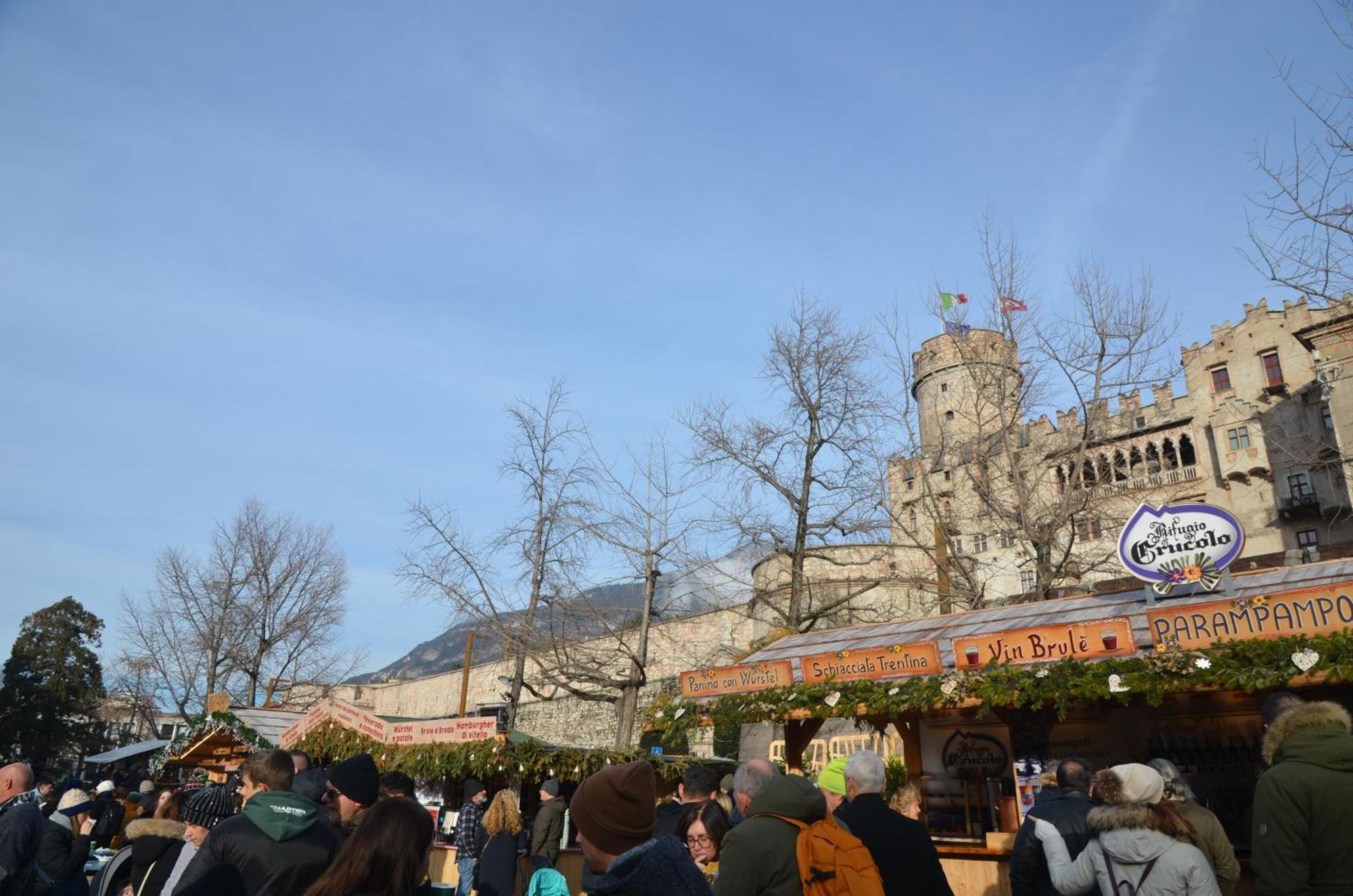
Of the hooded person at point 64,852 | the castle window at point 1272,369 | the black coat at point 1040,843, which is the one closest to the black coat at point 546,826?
the hooded person at point 64,852

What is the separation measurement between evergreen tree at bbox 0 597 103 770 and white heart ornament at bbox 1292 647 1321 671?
46312mm

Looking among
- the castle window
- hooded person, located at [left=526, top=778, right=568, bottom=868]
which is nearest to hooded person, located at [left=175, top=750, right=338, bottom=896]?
hooded person, located at [left=526, top=778, right=568, bottom=868]

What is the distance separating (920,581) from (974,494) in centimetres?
830

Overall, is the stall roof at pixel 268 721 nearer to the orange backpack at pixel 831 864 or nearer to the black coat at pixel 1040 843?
the black coat at pixel 1040 843

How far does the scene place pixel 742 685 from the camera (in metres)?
10.9

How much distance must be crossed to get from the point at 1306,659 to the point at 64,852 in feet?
30.8

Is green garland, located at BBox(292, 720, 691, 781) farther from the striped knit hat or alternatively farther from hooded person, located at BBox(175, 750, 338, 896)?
hooded person, located at BBox(175, 750, 338, 896)

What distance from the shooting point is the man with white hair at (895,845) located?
14.0 feet

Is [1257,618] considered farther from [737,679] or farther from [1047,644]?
[737,679]

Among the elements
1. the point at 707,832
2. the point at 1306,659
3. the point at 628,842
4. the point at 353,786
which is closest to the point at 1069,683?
the point at 1306,659

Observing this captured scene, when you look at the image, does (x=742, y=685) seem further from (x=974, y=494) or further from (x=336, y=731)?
(x=974, y=494)

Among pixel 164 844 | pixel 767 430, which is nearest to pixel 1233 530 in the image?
pixel 164 844

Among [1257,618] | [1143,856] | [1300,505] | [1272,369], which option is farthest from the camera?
[1272,369]

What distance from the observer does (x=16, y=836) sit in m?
4.97
